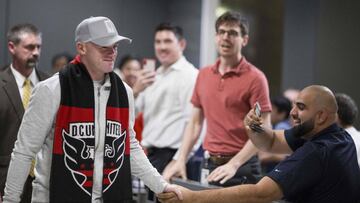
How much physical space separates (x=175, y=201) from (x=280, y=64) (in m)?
4.19

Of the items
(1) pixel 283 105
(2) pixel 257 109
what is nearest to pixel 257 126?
(2) pixel 257 109

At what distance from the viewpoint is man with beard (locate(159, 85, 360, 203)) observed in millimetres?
2830

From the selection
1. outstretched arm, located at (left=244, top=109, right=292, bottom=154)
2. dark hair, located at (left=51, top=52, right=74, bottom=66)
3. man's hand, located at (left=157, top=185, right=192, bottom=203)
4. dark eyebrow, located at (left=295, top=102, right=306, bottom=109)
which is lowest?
man's hand, located at (left=157, top=185, right=192, bottom=203)

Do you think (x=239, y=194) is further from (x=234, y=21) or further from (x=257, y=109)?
(x=234, y=21)

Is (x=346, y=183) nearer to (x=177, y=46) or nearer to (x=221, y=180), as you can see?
(x=221, y=180)

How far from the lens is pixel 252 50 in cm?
716

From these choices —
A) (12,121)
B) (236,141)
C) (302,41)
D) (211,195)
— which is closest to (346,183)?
(211,195)

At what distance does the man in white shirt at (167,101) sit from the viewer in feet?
14.6

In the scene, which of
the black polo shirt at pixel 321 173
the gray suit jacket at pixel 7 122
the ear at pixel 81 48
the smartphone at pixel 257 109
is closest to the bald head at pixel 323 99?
the black polo shirt at pixel 321 173

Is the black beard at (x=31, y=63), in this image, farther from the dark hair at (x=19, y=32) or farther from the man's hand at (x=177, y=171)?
the man's hand at (x=177, y=171)

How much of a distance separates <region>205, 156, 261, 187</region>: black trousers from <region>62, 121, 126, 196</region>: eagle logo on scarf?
118 cm

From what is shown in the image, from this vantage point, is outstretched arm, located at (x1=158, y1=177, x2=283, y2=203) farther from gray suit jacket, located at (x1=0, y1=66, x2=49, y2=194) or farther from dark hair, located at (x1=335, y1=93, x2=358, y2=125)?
dark hair, located at (x1=335, y1=93, x2=358, y2=125)

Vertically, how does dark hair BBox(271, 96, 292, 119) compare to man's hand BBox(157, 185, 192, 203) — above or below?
below

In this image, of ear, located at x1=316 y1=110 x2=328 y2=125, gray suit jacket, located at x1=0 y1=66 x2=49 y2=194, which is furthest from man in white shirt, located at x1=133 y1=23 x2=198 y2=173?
ear, located at x1=316 y1=110 x2=328 y2=125
